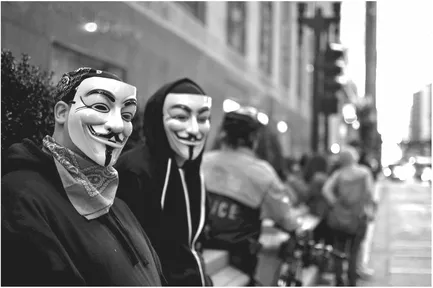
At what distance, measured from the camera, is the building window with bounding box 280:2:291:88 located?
21500 millimetres

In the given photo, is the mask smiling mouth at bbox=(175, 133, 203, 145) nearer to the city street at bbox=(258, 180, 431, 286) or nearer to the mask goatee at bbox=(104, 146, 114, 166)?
the mask goatee at bbox=(104, 146, 114, 166)

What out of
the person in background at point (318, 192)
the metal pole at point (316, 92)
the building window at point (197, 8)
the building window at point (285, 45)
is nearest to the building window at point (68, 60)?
the person in background at point (318, 192)

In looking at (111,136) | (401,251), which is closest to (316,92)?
(401,251)

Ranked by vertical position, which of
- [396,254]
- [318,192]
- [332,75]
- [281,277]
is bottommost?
[396,254]

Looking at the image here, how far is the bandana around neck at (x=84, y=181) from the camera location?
6.88 ft

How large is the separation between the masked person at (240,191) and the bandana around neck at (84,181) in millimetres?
2283

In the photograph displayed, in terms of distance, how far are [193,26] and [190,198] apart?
20.3 feet

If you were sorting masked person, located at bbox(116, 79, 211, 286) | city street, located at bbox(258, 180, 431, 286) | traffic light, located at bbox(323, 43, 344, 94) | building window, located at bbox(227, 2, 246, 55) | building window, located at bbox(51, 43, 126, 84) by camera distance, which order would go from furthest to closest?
building window, located at bbox(227, 2, 246, 55) < traffic light, located at bbox(323, 43, 344, 94) < city street, located at bbox(258, 180, 431, 286) < building window, located at bbox(51, 43, 126, 84) < masked person, located at bbox(116, 79, 211, 286)

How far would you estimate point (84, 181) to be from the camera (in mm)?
2123

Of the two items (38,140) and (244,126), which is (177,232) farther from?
(244,126)

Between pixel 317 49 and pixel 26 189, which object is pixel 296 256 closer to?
pixel 26 189

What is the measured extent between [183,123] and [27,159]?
106cm

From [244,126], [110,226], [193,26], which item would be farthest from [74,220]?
[193,26]

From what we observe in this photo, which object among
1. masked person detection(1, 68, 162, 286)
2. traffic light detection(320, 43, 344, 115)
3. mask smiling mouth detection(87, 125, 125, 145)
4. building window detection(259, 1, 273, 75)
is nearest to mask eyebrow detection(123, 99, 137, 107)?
masked person detection(1, 68, 162, 286)
